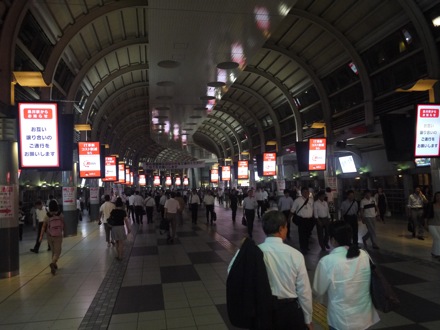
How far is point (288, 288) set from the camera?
3.11m

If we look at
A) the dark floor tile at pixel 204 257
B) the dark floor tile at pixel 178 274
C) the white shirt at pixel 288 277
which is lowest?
the dark floor tile at pixel 204 257

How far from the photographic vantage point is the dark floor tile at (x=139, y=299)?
6.67 metres

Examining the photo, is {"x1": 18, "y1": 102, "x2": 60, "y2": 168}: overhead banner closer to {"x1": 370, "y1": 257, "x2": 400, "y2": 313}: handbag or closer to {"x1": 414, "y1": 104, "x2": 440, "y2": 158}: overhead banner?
{"x1": 370, "y1": 257, "x2": 400, "y2": 313}: handbag

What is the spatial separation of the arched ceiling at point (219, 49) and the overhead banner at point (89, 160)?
2.02 meters

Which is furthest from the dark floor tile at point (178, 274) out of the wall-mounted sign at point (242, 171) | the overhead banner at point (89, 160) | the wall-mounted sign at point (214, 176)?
the wall-mounted sign at point (214, 176)

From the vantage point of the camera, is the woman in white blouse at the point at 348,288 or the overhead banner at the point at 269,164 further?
the overhead banner at the point at 269,164

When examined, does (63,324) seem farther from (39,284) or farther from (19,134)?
(19,134)

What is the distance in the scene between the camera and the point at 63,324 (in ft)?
19.8

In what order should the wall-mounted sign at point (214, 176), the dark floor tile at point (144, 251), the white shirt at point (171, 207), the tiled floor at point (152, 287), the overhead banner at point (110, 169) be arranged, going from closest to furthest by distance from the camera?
the tiled floor at point (152, 287)
the dark floor tile at point (144, 251)
the white shirt at point (171, 207)
the overhead banner at point (110, 169)
the wall-mounted sign at point (214, 176)

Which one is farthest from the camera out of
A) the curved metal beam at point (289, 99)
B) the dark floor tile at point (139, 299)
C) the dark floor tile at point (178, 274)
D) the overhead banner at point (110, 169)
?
the overhead banner at point (110, 169)

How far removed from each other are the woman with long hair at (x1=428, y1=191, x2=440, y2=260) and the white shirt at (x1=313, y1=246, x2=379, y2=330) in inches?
298

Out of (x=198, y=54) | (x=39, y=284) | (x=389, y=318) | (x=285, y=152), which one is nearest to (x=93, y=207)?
(x=285, y=152)

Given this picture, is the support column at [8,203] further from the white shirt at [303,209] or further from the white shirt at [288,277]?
the white shirt at [288,277]

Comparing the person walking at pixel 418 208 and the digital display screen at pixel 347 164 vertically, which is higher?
the digital display screen at pixel 347 164
